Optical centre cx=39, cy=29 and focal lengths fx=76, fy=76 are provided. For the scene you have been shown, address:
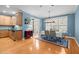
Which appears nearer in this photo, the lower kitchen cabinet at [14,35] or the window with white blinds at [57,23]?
the window with white blinds at [57,23]

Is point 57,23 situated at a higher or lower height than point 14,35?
higher

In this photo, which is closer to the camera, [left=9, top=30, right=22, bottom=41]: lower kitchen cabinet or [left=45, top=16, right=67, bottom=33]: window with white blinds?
[left=45, top=16, right=67, bottom=33]: window with white blinds

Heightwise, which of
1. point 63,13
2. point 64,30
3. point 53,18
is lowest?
point 64,30

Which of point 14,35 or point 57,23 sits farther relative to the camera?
point 14,35

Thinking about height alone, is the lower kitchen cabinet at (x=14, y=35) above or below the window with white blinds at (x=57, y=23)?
below

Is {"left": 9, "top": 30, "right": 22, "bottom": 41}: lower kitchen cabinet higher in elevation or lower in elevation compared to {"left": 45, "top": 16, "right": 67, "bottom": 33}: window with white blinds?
lower
